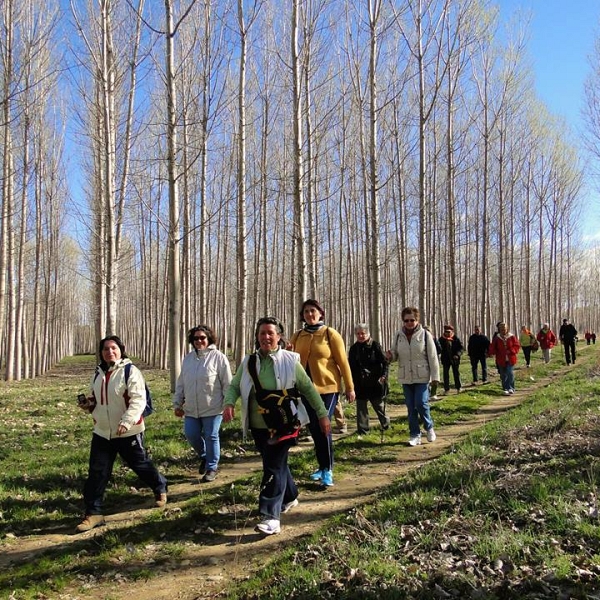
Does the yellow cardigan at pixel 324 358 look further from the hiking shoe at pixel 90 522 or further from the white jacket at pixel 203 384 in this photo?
the hiking shoe at pixel 90 522

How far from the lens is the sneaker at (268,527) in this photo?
4199 millimetres

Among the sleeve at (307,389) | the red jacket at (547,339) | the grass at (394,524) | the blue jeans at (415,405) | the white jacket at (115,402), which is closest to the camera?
the grass at (394,524)

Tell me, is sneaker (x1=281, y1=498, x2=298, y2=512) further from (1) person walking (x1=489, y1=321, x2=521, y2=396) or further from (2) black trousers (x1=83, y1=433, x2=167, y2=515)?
(1) person walking (x1=489, y1=321, x2=521, y2=396)

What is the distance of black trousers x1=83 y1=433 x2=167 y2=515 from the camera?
15.9 feet

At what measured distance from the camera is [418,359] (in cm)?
709

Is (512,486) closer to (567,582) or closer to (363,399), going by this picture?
(567,582)

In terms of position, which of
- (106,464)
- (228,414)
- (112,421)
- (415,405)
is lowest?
(106,464)

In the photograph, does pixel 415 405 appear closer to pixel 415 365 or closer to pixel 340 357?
pixel 415 365

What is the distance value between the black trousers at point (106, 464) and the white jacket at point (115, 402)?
0.09 m

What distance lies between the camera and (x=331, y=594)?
Answer: 3145mm

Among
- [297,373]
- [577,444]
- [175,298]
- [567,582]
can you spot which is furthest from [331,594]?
[175,298]

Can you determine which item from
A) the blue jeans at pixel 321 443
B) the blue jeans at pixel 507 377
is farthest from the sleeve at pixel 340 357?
the blue jeans at pixel 507 377

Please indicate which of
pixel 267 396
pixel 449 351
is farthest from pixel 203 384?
pixel 449 351

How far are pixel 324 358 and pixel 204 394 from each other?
1496mm
